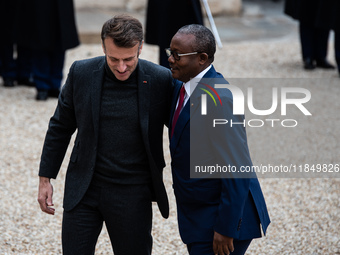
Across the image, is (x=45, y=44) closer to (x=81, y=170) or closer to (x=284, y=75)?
(x=284, y=75)

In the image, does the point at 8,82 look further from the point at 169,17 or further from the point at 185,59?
the point at 185,59

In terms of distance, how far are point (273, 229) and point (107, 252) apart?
3.84 feet

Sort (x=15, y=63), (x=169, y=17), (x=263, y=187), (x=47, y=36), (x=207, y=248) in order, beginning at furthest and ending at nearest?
(x=15, y=63), (x=47, y=36), (x=169, y=17), (x=263, y=187), (x=207, y=248)

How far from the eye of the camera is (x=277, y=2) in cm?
1492

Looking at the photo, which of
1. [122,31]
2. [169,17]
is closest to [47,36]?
[169,17]

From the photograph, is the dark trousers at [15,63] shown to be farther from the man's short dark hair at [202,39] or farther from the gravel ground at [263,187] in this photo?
the man's short dark hair at [202,39]

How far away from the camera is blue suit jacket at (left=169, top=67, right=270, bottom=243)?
7.43ft

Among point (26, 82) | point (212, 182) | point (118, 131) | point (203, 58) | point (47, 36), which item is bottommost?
point (26, 82)

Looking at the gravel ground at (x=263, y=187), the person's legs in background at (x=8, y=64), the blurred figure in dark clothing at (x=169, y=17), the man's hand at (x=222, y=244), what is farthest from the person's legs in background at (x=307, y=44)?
the man's hand at (x=222, y=244)

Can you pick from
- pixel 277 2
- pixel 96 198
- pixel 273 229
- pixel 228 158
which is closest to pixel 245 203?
pixel 228 158

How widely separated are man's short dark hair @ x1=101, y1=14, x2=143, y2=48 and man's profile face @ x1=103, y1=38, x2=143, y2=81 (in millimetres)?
20

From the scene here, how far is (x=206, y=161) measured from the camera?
2.36 meters

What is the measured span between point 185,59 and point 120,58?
258mm

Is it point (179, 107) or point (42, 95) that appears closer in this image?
point (179, 107)
